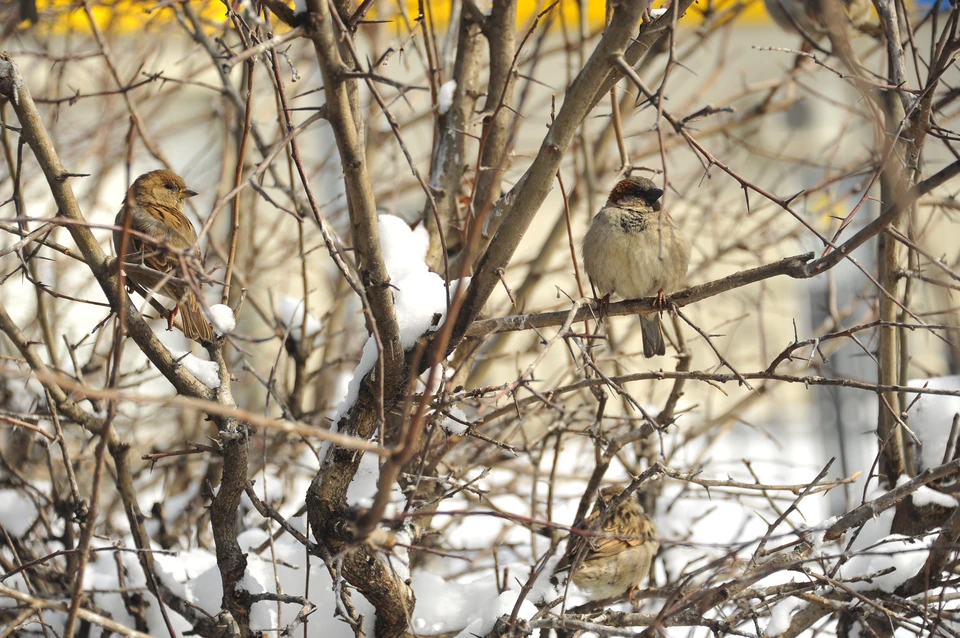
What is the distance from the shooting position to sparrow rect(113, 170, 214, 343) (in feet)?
9.27

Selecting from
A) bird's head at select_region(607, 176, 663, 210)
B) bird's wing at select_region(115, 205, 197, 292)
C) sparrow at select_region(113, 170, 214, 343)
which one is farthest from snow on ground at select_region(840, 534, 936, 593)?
bird's wing at select_region(115, 205, 197, 292)

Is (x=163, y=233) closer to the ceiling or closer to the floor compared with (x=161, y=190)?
closer to the floor

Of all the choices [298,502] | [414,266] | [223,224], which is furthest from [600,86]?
[223,224]

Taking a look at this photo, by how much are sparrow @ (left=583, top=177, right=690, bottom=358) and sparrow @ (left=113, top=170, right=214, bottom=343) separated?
1.49 meters

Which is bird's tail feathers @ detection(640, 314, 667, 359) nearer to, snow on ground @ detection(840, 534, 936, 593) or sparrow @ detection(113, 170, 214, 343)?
snow on ground @ detection(840, 534, 936, 593)

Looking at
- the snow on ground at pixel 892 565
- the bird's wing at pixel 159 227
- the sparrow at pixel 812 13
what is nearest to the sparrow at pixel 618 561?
the snow on ground at pixel 892 565

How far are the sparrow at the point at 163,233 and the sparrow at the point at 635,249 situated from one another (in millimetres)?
1488

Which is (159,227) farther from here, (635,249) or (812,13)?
(812,13)

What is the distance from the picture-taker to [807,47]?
3.97 m

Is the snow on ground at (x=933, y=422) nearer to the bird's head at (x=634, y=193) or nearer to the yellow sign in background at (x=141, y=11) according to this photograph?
the bird's head at (x=634, y=193)

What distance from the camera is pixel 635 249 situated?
3447 millimetres

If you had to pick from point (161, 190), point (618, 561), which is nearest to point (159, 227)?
point (161, 190)

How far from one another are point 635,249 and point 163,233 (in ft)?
5.85

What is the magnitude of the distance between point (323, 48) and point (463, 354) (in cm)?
150
